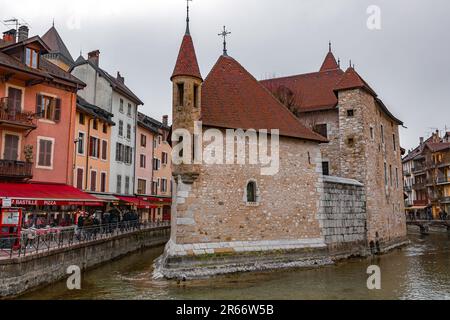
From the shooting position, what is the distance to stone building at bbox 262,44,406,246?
23.2m

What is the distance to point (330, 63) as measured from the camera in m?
31.8

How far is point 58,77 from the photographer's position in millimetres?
20562

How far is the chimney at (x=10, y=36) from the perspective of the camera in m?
22.6

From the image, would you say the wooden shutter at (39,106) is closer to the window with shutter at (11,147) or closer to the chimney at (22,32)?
the window with shutter at (11,147)

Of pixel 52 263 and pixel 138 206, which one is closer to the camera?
pixel 52 263

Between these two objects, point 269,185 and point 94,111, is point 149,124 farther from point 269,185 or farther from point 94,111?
point 269,185

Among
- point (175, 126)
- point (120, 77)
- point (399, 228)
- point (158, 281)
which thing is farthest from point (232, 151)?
point (120, 77)

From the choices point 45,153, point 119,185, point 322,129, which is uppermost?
point 322,129

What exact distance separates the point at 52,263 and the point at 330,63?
25505 mm

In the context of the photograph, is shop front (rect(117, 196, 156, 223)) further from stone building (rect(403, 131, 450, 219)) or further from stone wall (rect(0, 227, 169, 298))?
stone building (rect(403, 131, 450, 219))

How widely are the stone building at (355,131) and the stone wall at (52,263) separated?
516 inches

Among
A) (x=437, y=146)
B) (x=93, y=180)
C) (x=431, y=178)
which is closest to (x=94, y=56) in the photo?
(x=93, y=180)

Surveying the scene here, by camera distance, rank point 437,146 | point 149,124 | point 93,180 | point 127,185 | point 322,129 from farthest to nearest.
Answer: point 437,146 < point 149,124 < point 127,185 < point 93,180 < point 322,129
